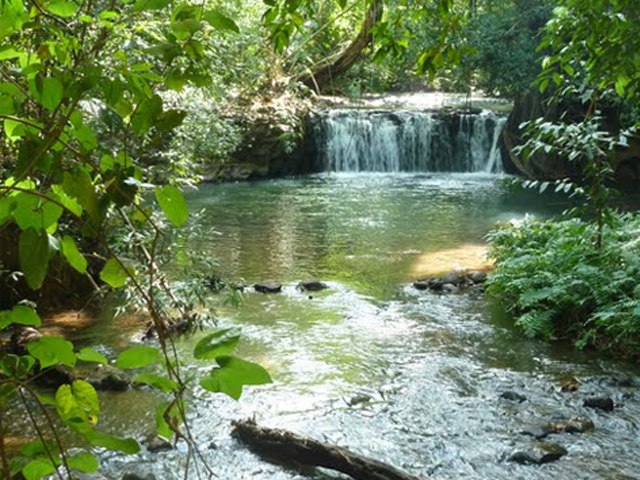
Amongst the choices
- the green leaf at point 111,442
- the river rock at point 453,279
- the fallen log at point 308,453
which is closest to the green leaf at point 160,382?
the green leaf at point 111,442

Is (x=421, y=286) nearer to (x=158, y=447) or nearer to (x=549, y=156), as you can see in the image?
(x=158, y=447)

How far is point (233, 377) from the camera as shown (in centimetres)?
107

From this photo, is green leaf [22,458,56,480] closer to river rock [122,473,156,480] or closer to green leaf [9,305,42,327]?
green leaf [9,305,42,327]

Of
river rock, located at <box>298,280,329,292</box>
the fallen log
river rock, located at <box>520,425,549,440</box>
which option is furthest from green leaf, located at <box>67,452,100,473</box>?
river rock, located at <box>298,280,329,292</box>

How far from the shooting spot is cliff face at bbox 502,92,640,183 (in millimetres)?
16781

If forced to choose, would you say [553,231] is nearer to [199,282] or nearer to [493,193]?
[199,282]

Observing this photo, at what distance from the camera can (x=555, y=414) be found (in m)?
4.91

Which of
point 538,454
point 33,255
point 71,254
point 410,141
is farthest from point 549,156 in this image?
point 33,255

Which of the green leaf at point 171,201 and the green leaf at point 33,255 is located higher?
the green leaf at point 171,201

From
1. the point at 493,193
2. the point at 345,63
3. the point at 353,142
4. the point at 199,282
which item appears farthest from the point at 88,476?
the point at 353,142

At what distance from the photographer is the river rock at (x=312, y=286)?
27.4 ft

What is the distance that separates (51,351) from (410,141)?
1955cm

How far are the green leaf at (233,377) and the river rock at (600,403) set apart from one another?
4532mm

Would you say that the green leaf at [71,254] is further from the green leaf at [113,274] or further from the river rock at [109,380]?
the river rock at [109,380]
